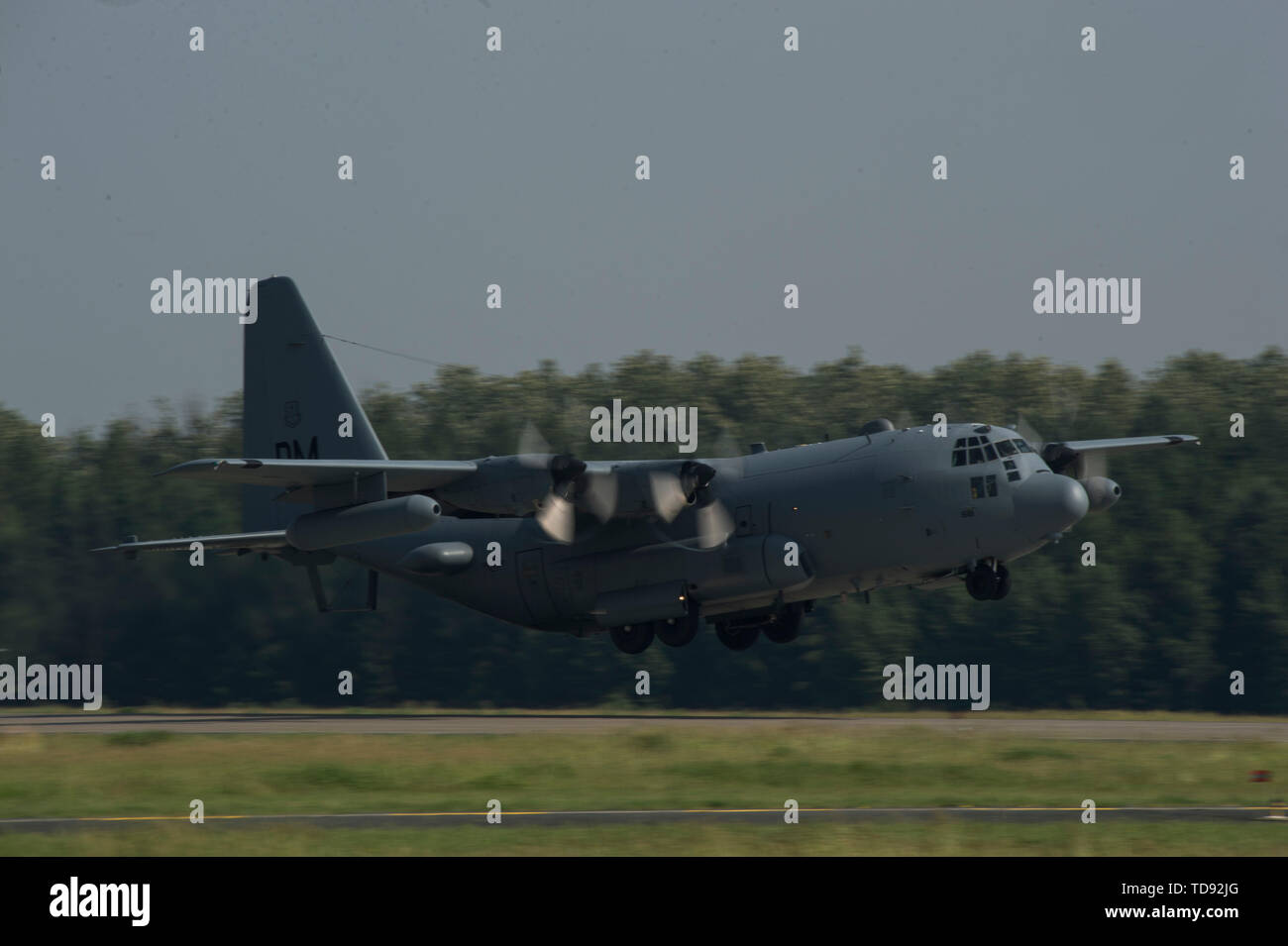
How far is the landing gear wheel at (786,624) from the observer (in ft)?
128

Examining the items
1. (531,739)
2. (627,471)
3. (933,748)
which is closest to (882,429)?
(627,471)

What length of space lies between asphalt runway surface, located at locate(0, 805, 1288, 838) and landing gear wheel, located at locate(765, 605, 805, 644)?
17695mm

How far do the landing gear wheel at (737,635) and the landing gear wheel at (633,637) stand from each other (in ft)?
8.47

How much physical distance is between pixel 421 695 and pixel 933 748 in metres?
37.1

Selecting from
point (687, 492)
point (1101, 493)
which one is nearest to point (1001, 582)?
point (1101, 493)

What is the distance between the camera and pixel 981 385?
2886 inches

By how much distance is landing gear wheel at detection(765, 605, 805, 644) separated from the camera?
39062 mm

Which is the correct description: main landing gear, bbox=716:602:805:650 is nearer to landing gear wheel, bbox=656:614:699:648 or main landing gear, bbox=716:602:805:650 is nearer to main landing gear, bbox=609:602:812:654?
main landing gear, bbox=609:602:812:654

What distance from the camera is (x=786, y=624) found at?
129 feet

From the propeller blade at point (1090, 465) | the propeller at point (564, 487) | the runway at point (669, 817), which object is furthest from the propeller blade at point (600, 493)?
the runway at point (669, 817)

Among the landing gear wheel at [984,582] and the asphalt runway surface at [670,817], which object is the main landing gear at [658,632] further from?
the asphalt runway surface at [670,817]

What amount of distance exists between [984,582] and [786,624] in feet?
22.3

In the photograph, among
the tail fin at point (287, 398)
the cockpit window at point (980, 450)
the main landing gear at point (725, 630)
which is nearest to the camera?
the cockpit window at point (980, 450)
